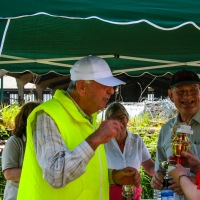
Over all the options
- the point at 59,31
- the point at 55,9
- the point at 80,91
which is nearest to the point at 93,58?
the point at 80,91

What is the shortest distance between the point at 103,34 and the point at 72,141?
1.49 metres

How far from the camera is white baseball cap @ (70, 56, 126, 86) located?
8.30 ft

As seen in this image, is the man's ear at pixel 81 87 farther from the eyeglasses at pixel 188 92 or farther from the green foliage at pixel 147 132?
the green foliage at pixel 147 132

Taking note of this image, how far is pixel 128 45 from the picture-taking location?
442cm

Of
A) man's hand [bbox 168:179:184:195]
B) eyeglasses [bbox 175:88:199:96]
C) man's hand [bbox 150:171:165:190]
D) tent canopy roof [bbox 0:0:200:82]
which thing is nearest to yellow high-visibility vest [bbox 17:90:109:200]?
tent canopy roof [bbox 0:0:200:82]

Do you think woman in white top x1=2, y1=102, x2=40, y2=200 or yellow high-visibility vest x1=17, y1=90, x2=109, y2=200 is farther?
woman in white top x1=2, y1=102, x2=40, y2=200

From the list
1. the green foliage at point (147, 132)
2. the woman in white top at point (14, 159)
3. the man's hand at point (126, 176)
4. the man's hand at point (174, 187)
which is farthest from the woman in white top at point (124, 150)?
the green foliage at point (147, 132)

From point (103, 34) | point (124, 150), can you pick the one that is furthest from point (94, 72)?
point (124, 150)

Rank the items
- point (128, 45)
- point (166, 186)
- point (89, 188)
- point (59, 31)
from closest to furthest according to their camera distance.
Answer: point (89, 188) < point (166, 186) < point (59, 31) < point (128, 45)

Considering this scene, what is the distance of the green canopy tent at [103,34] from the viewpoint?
2195mm

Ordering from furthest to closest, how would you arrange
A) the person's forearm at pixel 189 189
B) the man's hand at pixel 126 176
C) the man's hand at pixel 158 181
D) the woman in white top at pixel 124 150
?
the woman in white top at pixel 124 150 → the man's hand at pixel 158 181 → the man's hand at pixel 126 176 → the person's forearm at pixel 189 189

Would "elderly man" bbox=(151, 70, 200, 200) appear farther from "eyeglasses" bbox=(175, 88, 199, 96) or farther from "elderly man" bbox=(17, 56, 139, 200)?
"elderly man" bbox=(17, 56, 139, 200)

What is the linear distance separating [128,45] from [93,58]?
1.79 meters

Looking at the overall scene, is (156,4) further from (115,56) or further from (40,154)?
(115,56)
